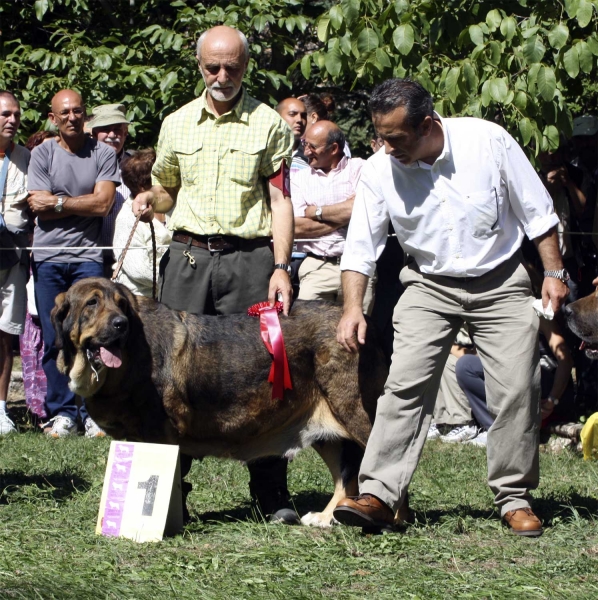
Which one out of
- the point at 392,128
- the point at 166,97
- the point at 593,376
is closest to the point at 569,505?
the point at 392,128

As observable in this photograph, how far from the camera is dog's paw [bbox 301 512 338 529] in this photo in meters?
5.09

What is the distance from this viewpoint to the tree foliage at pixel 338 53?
6863mm

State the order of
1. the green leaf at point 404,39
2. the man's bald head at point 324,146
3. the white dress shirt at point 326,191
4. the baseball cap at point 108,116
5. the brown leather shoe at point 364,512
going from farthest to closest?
the baseball cap at point 108,116 < the man's bald head at point 324,146 < the white dress shirt at point 326,191 < the green leaf at point 404,39 < the brown leather shoe at point 364,512

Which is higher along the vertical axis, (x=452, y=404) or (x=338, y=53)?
(x=338, y=53)

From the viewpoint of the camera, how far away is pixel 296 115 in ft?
28.7

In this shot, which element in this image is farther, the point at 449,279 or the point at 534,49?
the point at 534,49

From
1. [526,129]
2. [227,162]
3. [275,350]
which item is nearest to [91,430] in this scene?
[275,350]

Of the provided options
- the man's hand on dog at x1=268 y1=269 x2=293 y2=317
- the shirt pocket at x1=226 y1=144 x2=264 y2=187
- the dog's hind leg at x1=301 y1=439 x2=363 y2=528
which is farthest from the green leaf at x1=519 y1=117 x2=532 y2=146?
the dog's hind leg at x1=301 y1=439 x2=363 y2=528

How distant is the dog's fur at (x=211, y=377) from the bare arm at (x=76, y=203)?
115 inches

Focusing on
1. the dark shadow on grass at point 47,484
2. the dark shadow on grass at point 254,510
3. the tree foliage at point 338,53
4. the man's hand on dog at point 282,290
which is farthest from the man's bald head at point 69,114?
the dark shadow on grass at point 254,510

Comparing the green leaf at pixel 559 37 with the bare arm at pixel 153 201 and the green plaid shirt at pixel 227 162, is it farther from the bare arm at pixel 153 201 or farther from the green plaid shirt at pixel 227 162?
the bare arm at pixel 153 201

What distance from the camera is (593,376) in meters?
8.59

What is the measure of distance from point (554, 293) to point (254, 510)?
197 cm

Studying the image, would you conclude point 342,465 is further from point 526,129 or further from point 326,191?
point 326,191
